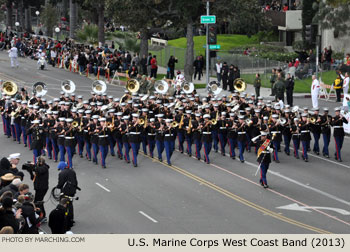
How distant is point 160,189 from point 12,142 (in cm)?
898

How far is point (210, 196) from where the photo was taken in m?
21.2

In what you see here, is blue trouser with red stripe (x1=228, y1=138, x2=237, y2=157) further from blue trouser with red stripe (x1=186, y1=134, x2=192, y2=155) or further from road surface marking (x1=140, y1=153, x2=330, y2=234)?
road surface marking (x1=140, y1=153, x2=330, y2=234)

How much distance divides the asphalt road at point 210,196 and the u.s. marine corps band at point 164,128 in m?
0.46

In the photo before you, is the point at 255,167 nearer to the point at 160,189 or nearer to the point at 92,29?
the point at 160,189

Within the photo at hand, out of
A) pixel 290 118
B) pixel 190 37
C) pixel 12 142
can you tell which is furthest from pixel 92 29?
pixel 290 118

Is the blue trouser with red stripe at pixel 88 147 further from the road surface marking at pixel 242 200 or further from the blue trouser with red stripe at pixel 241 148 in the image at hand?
the blue trouser with red stripe at pixel 241 148

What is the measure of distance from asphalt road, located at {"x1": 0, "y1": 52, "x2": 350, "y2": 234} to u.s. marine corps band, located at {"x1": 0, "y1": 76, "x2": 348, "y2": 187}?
46 centimetres

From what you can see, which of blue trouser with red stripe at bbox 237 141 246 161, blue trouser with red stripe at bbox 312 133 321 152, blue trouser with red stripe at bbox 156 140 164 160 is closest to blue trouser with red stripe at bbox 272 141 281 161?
blue trouser with red stripe at bbox 237 141 246 161

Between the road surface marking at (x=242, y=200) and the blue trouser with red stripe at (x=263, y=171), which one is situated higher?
the blue trouser with red stripe at (x=263, y=171)

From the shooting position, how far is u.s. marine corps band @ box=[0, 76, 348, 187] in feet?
81.8

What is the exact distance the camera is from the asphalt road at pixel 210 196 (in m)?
18.6

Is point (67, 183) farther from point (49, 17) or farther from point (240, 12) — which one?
point (49, 17)

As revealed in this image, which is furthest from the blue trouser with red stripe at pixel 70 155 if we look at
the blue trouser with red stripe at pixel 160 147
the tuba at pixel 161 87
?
the tuba at pixel 161 87

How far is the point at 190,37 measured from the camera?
1781 inches
